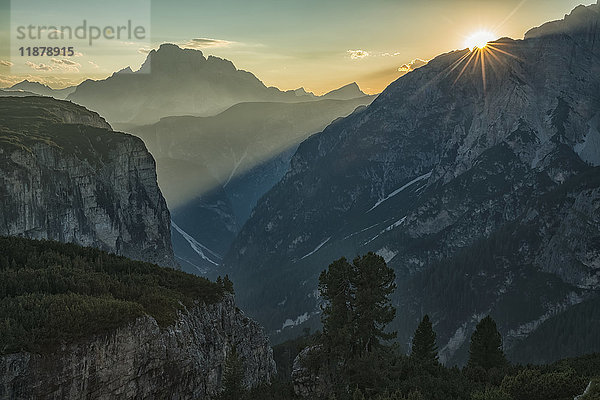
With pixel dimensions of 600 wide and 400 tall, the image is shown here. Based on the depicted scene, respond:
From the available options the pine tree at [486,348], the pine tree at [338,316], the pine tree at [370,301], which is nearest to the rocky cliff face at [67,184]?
the pine tree at [486,348]

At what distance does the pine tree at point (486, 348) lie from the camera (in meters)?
81.3

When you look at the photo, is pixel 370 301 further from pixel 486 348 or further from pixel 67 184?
pixel 67 184

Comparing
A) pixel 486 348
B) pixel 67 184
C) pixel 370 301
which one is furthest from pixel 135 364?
pixel 67 184

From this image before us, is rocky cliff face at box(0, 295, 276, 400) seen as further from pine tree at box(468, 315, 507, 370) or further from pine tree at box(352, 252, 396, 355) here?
pine tree at box(468, 315, 507, 370)

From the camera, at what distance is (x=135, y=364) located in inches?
1864

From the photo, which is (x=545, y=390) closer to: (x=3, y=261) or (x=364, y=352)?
(x=364, y=352)

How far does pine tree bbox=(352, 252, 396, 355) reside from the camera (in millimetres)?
54094

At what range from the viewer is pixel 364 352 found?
181 ft

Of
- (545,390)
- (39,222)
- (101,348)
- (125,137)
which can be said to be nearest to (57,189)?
(39,222)

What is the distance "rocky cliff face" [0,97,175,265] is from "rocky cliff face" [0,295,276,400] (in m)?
91.2

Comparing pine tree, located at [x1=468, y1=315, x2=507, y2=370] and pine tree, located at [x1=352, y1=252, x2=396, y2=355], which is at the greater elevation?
pine tree, located at [x1=352, y1=252, x2=396, y2=355]

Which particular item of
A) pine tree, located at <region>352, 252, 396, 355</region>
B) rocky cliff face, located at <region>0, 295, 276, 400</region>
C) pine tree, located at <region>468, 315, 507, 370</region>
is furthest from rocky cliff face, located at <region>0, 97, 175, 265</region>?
pine tree, located at <region>352, 252, 396, 355</region>

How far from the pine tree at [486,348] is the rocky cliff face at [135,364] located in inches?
1408

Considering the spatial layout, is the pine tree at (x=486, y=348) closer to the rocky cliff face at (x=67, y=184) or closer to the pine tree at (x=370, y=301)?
the pine tree at (x=370, y=301)
